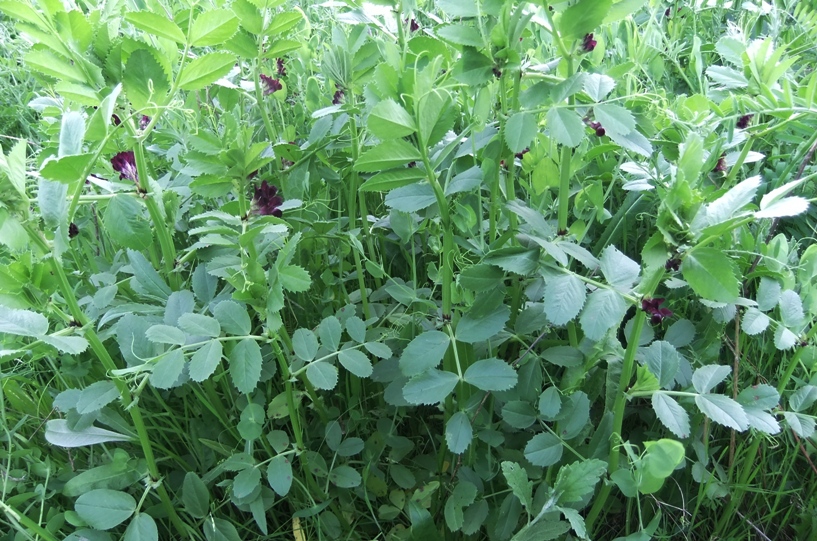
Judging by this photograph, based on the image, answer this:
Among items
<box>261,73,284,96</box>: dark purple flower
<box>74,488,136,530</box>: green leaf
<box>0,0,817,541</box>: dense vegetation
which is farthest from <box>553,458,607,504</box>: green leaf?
<box>261,73,284,96</box>: dark purple flower

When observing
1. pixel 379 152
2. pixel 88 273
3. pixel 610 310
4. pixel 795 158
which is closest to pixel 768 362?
pixel 795 158

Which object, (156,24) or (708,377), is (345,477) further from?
(156,24)

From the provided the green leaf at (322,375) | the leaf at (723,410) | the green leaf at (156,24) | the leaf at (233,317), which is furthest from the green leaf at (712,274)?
the green leaf at (156,24)

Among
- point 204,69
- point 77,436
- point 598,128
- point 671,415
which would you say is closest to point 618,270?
point 671,415

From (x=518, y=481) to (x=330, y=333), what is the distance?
1.38ft

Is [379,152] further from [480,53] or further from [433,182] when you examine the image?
[480,53]

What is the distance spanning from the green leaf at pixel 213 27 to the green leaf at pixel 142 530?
2.74 feet

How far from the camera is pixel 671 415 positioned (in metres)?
0.93

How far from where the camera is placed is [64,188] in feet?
A: 3.07

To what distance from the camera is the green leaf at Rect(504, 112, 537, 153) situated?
935 mm

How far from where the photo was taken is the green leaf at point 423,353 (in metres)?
1.03

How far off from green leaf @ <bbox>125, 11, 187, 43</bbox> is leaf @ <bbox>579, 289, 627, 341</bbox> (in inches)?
32.4

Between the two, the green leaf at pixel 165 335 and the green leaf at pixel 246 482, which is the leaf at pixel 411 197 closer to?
the green leaf at pixel 165 335

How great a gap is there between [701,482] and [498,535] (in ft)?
1.25
